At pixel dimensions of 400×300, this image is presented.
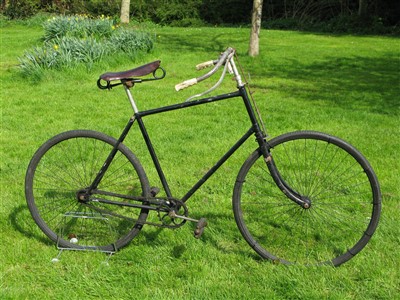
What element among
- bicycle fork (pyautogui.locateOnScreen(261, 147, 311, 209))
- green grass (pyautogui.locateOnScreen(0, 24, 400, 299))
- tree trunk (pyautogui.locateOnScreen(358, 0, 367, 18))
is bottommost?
green grass (pyautogui.locateOnScreen(0, 24, 400, 299))

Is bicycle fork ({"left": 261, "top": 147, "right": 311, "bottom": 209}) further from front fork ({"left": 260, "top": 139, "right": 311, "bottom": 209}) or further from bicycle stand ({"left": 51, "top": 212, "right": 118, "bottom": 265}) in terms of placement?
bicycle stand ({"left": 51, "top": 212, "right": 118, "bottom": 265})

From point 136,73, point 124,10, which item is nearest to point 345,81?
point 136,73

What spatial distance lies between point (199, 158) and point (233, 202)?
7.15 ft

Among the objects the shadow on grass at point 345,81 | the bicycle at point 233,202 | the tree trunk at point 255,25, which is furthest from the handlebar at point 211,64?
Answer: the tree trunk at point 255,25

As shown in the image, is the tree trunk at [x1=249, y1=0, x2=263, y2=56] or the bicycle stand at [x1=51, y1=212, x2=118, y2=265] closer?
the bicycle stand at [x1=51, y1=212, x2=118, y2=265]

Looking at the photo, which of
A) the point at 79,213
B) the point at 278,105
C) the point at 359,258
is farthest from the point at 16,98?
the point at 359,258

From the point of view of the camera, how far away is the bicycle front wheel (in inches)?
129

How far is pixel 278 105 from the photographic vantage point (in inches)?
312

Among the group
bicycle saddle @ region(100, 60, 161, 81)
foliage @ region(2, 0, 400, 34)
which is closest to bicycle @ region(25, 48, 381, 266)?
bicycle saddle @ region(100, 60, 161, 81)

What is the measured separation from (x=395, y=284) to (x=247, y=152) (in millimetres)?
2834

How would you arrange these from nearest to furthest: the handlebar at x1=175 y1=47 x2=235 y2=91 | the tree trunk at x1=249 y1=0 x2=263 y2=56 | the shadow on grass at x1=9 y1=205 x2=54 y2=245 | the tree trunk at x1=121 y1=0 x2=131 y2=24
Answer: the handlebar at x1=175 y1=47 x2=235 y2=91
the shadow on grass at x1=9 y1=205 x2=54 y2=245
the tree trunk at x1=249 y1=0 x2=263 y2=56
the tree trunk at x1=121 y1=0 x2=131 y2=24

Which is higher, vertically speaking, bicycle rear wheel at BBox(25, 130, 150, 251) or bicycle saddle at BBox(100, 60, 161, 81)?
bicycle saddle at BBox(100, 60, 161, 81)

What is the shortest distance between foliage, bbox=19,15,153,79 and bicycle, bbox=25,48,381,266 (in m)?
5.63

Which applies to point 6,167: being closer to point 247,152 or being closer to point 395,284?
point 247,152
